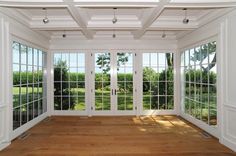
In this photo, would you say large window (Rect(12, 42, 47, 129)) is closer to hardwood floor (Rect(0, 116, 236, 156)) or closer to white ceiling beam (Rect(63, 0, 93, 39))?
hardwood floor (Rect(0, 116, 236, 156))

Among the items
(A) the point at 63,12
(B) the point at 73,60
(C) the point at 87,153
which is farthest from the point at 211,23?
(B) the point at 73,60

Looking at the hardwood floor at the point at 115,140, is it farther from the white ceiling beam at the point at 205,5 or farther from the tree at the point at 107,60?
the white ceiling beam at the point at 205,5

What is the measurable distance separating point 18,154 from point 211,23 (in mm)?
4634

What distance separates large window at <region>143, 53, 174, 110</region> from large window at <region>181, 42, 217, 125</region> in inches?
19.7

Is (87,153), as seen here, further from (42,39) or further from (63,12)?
(42,39)

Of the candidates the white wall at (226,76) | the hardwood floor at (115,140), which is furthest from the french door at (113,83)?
the white wall at (226,76)

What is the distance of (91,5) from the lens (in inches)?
150

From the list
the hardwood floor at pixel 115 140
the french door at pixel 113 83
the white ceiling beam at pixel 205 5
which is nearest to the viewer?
the white ceiling beam at pixel 205 5

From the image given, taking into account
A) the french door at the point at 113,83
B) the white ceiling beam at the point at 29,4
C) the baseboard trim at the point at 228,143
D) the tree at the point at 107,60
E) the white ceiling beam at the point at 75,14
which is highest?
the white ceiling beam at the point at 75,14

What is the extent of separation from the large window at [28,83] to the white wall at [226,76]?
14.0ft

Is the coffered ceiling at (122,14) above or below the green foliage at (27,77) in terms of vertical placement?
above

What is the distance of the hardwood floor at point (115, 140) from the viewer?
403 cm

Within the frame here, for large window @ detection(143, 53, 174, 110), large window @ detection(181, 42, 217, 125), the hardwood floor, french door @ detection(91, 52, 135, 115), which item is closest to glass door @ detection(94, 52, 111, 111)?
french door @ detection(91, 52, 135, 115)

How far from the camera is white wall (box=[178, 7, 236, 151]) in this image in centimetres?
410
